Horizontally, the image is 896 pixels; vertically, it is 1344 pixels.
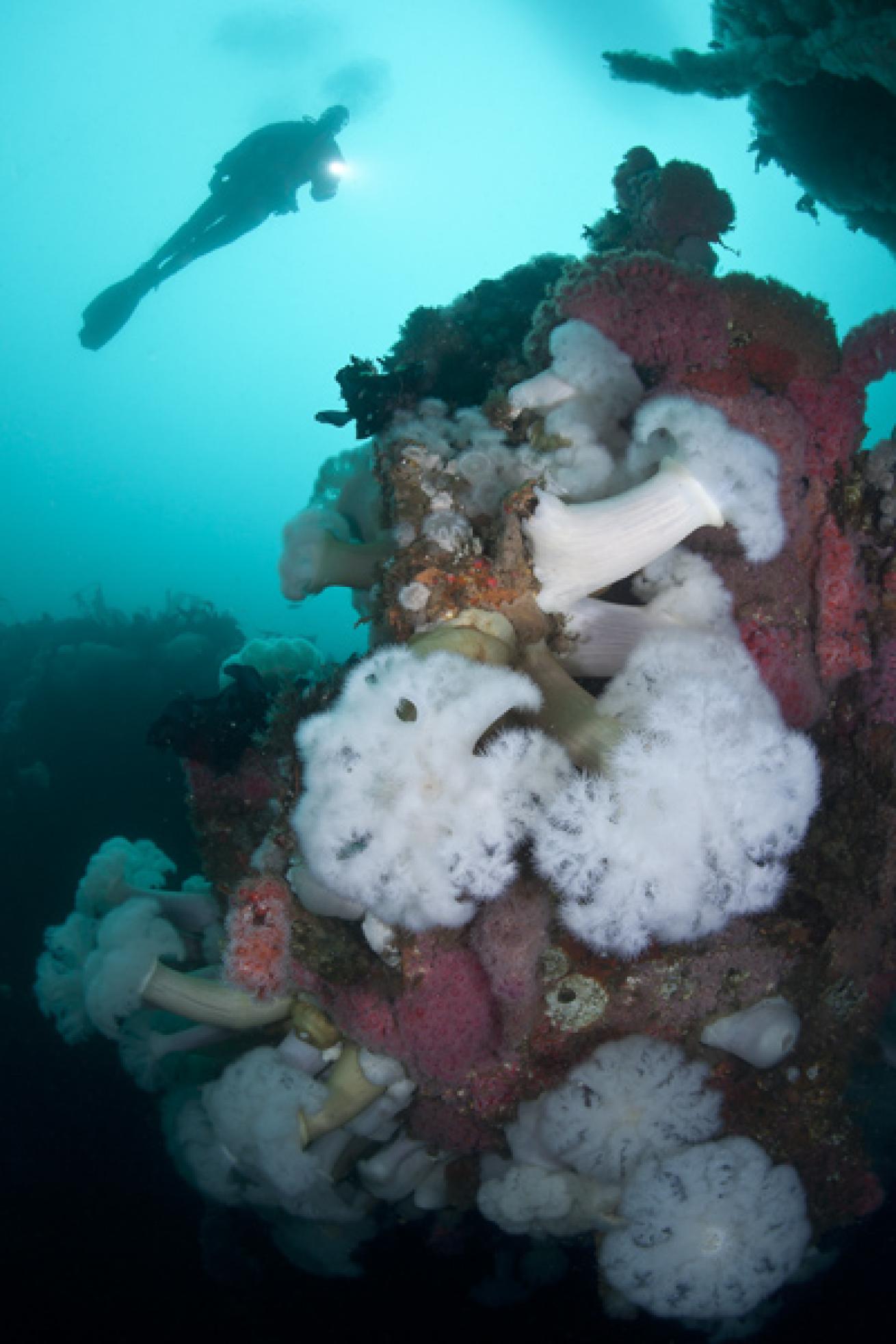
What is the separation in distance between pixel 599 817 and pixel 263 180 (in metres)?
18.3

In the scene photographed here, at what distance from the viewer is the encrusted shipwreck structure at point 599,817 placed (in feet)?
9.68

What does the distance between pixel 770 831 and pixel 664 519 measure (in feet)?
5.24

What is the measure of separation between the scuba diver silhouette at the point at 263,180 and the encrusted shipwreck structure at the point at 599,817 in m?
14.6

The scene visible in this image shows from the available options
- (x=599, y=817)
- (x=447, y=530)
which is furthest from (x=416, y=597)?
(x=599, y=817)

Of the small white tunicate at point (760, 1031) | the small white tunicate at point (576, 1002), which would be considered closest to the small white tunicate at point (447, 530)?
the small white tunicate at point (576, 1002)

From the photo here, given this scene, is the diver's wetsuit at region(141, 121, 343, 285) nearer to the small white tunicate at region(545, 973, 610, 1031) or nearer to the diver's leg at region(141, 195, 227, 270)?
the diver's leg at region(141, 195, 227, 270)

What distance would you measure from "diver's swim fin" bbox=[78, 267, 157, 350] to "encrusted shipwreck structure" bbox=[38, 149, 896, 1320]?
1861cm

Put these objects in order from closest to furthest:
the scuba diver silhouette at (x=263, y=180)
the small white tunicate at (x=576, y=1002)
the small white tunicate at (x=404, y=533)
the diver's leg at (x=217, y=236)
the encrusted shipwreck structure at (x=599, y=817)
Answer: the encrusted shipwreck structure at (x=599, y=817) < the small white tunicate at (x=576, y=1002) < the small white tunicate at (x=404, y=533) < the scuba diver silhouette at (x=263, y=180) < the diver's leg at (x=217, y=236)

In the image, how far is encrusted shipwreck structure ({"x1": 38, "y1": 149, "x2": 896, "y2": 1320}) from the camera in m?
2.95

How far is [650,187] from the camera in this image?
5.47m

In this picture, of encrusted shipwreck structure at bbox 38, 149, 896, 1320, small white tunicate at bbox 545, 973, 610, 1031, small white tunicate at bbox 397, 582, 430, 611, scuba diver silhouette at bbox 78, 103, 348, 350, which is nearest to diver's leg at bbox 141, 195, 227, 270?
scuba diver silhouette at bbox 78, 103, 348, 350

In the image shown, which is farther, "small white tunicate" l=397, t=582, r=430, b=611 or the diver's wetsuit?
the diver's wetsuit

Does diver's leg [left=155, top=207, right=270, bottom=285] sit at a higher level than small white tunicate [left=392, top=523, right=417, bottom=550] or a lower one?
→ higher

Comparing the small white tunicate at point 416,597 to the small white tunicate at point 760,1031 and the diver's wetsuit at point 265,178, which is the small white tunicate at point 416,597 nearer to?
the small white tunicate at point 760,1031
